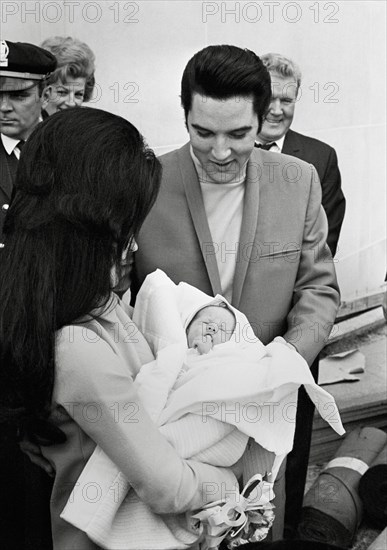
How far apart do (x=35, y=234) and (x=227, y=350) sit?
63 cm

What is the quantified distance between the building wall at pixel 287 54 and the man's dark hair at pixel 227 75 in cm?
185

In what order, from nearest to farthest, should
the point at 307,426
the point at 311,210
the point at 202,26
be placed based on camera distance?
1. the point at 311,210
2. the point at 307,426
3. the point at 202,26

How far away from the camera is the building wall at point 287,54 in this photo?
5.00 m

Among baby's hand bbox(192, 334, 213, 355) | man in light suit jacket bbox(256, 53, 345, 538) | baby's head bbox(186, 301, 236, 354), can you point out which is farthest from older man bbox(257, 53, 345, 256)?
baby's hand bbox(192, 334, 213, 355)

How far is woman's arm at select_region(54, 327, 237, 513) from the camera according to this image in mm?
1953

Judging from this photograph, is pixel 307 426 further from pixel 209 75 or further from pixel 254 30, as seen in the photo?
pixel 254 30

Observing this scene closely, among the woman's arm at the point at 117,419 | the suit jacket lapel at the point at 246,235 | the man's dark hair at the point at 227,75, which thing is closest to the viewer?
the woman's arm at the point at 117,419

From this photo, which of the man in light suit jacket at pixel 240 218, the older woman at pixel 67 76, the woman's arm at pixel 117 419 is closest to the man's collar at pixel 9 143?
the older woman at pixel 67 76

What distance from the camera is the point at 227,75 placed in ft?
9.62

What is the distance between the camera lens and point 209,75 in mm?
2941

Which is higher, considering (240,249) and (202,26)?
(202,26)

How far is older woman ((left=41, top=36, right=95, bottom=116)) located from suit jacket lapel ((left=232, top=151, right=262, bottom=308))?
140 centimetres

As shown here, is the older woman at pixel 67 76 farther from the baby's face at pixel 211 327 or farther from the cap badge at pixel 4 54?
the baby's face at pixel 211 327

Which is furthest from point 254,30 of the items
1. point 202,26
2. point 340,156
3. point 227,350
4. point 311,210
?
point 227,350
